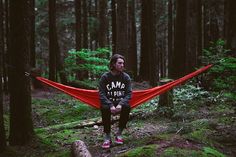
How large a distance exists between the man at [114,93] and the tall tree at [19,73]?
123 cm

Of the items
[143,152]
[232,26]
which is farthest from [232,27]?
[143,152]

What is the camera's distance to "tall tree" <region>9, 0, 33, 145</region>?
221 inches

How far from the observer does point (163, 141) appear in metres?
5.01

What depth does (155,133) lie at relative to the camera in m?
6.56

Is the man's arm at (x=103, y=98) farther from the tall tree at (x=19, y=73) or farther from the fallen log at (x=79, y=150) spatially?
the tall tree at (x=19, y=73)

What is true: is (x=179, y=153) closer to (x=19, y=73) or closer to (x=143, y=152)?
(x=143, y=152)

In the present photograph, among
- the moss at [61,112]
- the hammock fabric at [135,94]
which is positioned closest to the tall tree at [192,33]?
the moss at [61,112]

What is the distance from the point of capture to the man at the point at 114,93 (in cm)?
552

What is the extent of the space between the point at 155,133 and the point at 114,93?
1.40 m

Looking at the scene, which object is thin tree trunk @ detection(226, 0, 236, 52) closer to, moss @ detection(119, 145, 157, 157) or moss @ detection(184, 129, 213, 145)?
moss @ detection(184, 129, 213, 145)

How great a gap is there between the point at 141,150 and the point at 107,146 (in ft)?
2.96

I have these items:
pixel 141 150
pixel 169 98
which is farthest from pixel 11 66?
pixel 169 98

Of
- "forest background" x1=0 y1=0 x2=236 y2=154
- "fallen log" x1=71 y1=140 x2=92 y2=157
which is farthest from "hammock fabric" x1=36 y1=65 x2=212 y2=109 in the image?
"fallen log" x1=71 y1=140 x2=92 y2=157

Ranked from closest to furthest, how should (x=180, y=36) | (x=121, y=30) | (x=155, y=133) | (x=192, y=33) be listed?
(x=155, y=133) < (x=121, y=30) < (x=180, y=36) < (x=192, y=33)
